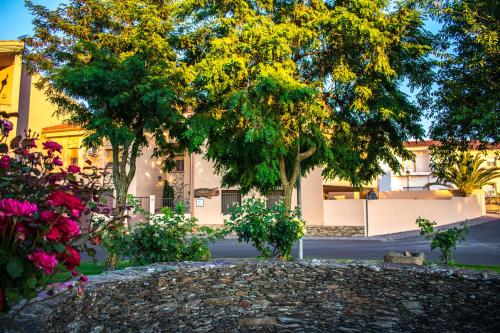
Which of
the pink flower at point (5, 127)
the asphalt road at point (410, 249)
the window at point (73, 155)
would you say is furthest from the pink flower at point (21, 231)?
the window at point (73, 155)

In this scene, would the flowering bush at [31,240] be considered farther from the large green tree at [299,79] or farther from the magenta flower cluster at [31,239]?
the large green tree at [299,79]

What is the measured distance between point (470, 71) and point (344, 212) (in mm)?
15527

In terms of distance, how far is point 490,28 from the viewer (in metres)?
9.16

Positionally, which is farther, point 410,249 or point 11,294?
point 410,249

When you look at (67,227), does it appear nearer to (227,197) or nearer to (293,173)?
(293,173)

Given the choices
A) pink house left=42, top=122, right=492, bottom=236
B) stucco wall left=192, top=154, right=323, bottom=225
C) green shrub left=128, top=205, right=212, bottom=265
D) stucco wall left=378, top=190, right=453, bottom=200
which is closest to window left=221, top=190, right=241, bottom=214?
pink house left=42, top=122, right=492, bottom=236

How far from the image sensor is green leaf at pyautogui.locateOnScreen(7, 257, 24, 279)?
2.17 meters

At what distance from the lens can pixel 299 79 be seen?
12.5 metres

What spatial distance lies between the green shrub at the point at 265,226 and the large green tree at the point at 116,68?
357cm

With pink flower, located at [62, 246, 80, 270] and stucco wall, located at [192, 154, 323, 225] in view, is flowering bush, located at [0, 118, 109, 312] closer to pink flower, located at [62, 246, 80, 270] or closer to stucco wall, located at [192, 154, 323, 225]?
pink flower, located at [62, 246, 80, 270]

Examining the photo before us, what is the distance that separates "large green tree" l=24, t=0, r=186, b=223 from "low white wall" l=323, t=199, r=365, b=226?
1419 centimetres

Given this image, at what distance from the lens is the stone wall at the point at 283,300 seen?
15.1 feet

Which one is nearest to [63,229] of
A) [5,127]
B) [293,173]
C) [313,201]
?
[5,127]

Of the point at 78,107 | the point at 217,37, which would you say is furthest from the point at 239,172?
the point at 78,107
